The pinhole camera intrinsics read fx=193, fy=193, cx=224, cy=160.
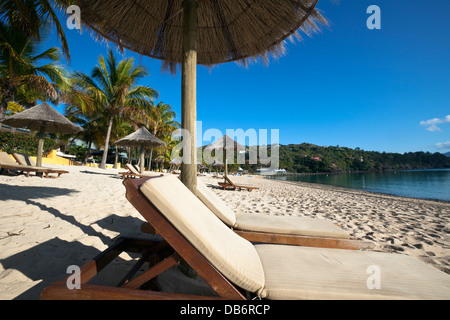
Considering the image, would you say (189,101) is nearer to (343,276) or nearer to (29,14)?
(343,276)

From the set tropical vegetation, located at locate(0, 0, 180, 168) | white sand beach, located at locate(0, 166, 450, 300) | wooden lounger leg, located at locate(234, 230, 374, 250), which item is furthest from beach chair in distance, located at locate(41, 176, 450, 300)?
tropical vegetation, located at locate(0, 0, 180, 168)

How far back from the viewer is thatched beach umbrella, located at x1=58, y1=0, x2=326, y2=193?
2471 mm

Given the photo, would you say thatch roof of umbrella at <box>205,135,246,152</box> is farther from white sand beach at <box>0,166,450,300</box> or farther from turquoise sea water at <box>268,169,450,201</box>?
turquoise sea water at <box>268,169,450,201</box>

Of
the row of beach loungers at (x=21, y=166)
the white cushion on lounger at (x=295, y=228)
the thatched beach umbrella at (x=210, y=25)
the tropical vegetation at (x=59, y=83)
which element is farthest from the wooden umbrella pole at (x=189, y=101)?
the row of beach loungers at (x=21, y=166)

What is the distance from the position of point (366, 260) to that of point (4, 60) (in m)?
14.4

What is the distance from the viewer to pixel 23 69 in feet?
30.4

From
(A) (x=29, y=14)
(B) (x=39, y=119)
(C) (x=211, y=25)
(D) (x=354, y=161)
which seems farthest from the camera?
(D) (x=354, y=161)

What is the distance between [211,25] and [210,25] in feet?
0.05

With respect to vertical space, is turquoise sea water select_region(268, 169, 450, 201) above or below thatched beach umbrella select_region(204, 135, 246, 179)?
below

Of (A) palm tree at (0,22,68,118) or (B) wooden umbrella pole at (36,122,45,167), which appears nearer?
(B) wooden umbrella pole at (36,122,45,167)

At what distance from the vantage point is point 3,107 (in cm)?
797

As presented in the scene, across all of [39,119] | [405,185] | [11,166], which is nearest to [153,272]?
[11,166]

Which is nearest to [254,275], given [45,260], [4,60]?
[45,260]

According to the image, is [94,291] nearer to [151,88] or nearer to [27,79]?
[27,79]
